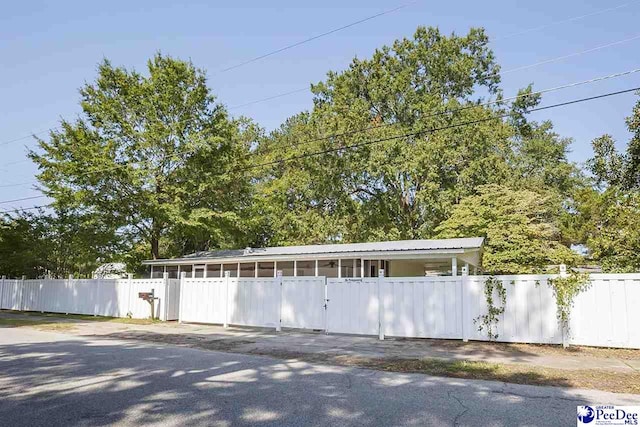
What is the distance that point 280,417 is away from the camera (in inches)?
189

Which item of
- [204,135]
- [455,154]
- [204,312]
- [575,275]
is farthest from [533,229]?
[204,135]

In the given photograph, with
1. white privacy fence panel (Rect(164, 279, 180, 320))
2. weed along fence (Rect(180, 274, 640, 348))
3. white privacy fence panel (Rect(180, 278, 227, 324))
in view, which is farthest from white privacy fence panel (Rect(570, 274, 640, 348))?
white privacy fence panel (Rect(164, 279, 180, 320))

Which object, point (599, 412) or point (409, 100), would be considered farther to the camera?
point (409, 100)

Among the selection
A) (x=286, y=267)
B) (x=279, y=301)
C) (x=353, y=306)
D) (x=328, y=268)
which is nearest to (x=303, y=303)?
(x=279, y=301)

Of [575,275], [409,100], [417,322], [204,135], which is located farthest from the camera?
[409,100]

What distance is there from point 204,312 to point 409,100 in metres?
21.7

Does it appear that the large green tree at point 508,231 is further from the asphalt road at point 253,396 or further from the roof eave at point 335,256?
the asphalt road at point 253,396

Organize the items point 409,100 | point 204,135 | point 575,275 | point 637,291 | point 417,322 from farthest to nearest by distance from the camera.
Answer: point 409,100 → point 204,135 → point 417,322 → point 575,275 → point 637,291

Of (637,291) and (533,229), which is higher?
(533,229)

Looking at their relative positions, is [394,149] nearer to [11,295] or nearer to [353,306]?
[353,306]

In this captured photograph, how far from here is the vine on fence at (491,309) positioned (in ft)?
35.2

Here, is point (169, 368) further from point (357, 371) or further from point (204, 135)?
point (204, 135)

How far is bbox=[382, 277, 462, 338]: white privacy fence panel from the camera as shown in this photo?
11.2 meters

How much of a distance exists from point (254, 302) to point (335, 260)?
5.36 metres
